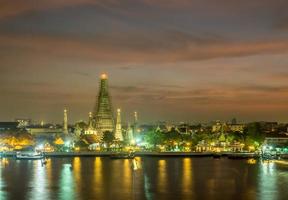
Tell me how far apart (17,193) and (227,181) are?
48.4ft

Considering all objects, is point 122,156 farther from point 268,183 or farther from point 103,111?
point 268,183

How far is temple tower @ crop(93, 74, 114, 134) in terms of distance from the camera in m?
109

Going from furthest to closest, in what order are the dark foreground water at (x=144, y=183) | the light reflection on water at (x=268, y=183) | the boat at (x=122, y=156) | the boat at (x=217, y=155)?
the boat at (x=217, y=155), the boat at (x=122, y=156), the light reflection on water at (x=268, y=183), the dark foreground water at (x=144, y=183)

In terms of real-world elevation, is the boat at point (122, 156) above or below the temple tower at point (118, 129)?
below

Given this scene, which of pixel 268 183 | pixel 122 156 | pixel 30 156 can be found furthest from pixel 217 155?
pixel 268 183

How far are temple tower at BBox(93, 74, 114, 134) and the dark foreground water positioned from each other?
161 feet

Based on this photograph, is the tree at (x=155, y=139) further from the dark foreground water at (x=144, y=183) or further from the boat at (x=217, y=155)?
the dark foreground water at (x=144, y=183)

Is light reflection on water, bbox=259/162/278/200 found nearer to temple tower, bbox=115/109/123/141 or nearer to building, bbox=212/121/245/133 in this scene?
temple tower, bbox=115/109/123/141

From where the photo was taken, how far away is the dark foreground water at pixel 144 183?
1481 inches

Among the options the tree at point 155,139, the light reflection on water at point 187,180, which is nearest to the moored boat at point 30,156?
the tree at point 155,139

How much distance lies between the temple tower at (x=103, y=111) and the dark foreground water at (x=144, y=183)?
49.0 metres

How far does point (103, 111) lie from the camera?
111 m

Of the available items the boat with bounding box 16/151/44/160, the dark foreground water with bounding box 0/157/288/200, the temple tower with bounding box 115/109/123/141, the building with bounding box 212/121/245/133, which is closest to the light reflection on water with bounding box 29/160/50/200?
the dark foreground water with bounding box 0/157/288/200

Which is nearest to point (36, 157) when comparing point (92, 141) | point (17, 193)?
point (92, 141)
